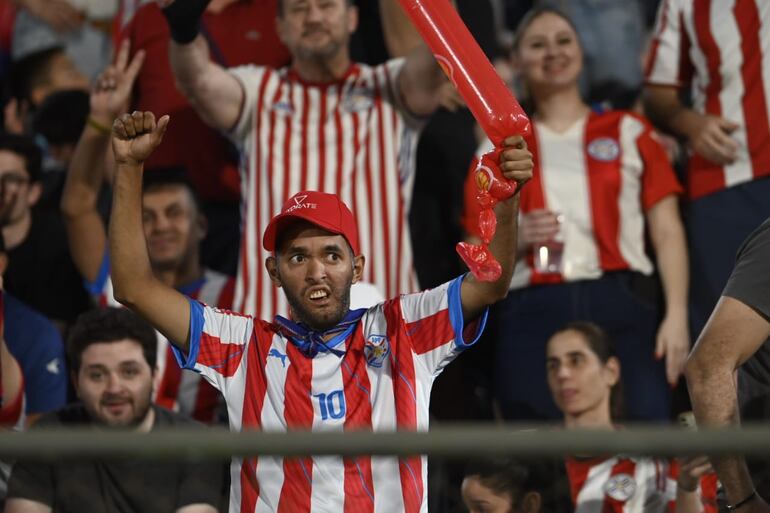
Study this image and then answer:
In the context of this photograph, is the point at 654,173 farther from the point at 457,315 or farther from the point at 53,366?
the point at 53,366

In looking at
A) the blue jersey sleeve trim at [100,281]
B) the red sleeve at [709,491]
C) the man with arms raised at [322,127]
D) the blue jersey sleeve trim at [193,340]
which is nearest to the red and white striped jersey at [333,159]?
the man with arms raised at [322,127]

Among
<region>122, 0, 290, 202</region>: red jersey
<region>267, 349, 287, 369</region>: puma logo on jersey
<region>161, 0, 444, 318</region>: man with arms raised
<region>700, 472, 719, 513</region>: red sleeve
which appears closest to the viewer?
<region>267, 349, 287, 369</region>: puma logo on jersey

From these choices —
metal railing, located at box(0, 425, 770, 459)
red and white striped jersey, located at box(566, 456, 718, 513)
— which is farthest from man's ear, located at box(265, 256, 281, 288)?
metal railing, located at box(0, 425, 770, 459)

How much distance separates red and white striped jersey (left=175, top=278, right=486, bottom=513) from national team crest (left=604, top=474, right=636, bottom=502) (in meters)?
0.92

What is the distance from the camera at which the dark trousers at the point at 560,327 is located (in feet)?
17.2

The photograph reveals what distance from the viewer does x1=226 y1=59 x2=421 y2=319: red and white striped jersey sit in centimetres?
535

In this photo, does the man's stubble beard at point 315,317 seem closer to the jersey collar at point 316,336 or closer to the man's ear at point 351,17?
the jersey collar at point 316,336

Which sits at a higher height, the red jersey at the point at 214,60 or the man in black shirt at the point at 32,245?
the red jersey at the point at 214,60

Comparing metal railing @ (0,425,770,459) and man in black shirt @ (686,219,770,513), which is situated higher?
man in black shirt @ (686,219,770,513)

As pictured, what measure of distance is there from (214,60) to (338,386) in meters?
2.55

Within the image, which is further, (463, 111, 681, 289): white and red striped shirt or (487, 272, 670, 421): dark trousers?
(463, 111, 681, 289): white and red striped shirt

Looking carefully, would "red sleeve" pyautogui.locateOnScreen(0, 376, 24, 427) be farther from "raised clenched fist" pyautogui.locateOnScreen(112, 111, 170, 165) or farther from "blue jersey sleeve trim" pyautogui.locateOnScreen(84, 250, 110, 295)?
"raised clenched fist" pyautogui.locateOnScreen(112, 111, 170, 165)

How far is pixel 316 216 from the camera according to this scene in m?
3.75

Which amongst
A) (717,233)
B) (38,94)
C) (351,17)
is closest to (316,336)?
(717,233)
